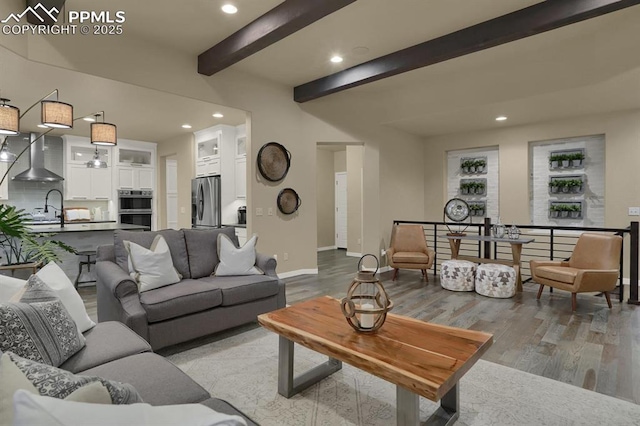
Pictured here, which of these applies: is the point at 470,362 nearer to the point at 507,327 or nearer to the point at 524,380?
the point at 524,380

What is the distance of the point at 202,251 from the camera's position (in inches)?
136

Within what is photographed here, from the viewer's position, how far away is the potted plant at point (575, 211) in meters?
5.68

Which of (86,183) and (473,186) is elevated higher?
(86,183)

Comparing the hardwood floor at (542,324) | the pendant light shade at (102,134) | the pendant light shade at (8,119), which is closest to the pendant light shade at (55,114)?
the pendant light shade at (8,119)

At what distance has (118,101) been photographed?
497 cm

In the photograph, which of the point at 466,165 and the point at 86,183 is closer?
the point at 466,165

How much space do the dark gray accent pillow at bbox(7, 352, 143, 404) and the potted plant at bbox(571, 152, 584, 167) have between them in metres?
6.86

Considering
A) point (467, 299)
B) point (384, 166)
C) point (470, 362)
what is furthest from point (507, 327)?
point (384, 166)

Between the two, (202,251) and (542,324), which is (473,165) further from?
(202,251)

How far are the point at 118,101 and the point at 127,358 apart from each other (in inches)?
178

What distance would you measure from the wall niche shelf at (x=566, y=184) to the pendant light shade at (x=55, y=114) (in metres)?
7.02

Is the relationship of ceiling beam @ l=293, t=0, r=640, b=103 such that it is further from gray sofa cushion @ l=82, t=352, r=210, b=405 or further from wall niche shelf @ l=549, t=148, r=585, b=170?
gray sofa cushion @ l=82, t=352, r=210, b=405

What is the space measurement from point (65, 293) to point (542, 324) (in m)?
3.96

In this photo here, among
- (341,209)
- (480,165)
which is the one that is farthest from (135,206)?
(480,165)
